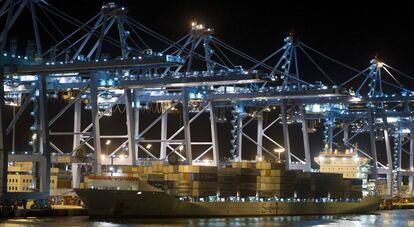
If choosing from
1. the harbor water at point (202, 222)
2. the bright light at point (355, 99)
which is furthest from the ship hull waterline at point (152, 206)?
the bright light at point (355, 99)

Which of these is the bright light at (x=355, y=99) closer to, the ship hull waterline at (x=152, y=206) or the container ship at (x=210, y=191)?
the container ship at (x=210, y=191)

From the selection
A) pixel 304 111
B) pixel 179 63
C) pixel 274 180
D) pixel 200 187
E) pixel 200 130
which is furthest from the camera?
pixel 200 130

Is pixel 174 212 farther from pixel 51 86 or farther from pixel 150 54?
pixel 51 86

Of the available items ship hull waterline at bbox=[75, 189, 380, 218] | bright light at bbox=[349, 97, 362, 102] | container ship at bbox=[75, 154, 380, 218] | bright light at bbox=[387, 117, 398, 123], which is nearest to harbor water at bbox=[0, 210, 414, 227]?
ship hull waterline at bbox=[75, 189, 380, 218]

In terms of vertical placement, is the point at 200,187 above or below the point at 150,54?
below

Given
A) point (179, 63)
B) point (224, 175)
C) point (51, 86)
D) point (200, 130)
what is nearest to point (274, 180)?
point (224, 175)

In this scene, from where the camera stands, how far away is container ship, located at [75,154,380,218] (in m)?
42.0

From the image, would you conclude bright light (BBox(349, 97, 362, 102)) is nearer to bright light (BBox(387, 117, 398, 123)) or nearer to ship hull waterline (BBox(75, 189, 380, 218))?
ship hull waterline (BBox(75, 189, 380, 218))

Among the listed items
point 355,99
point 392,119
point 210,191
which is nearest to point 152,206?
point 210,191

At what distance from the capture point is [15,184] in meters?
50.8

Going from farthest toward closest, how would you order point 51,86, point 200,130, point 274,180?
point 200,130, point 51,86, point 274,180

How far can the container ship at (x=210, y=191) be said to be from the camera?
42000 mm

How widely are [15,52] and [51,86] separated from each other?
345 inches

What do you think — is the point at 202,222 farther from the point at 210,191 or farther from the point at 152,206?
the point at 210,191
